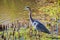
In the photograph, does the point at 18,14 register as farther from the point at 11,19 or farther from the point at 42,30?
the point at 42,30

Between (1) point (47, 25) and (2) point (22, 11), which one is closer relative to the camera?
(1) point (47, 25)

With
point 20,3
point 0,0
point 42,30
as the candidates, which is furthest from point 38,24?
point 0,0

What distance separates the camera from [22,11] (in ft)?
11.0

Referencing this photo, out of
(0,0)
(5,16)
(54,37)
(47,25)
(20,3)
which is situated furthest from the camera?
(0,0)

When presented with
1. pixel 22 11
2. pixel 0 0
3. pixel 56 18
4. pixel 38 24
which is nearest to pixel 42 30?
pixel 38 24

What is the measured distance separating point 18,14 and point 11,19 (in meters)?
0.19

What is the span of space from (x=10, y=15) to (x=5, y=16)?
2.7 inches

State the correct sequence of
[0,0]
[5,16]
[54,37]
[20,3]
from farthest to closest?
[0,0]
[20,3]
[5,16]
[54,37]

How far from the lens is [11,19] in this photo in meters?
3.13

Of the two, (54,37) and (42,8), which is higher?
(42,8)

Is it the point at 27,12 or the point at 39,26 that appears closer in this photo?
the point at 39,26

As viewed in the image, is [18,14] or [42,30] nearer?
[42,30]

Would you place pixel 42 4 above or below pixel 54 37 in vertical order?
above

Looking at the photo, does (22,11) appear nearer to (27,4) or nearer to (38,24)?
(27,4)
